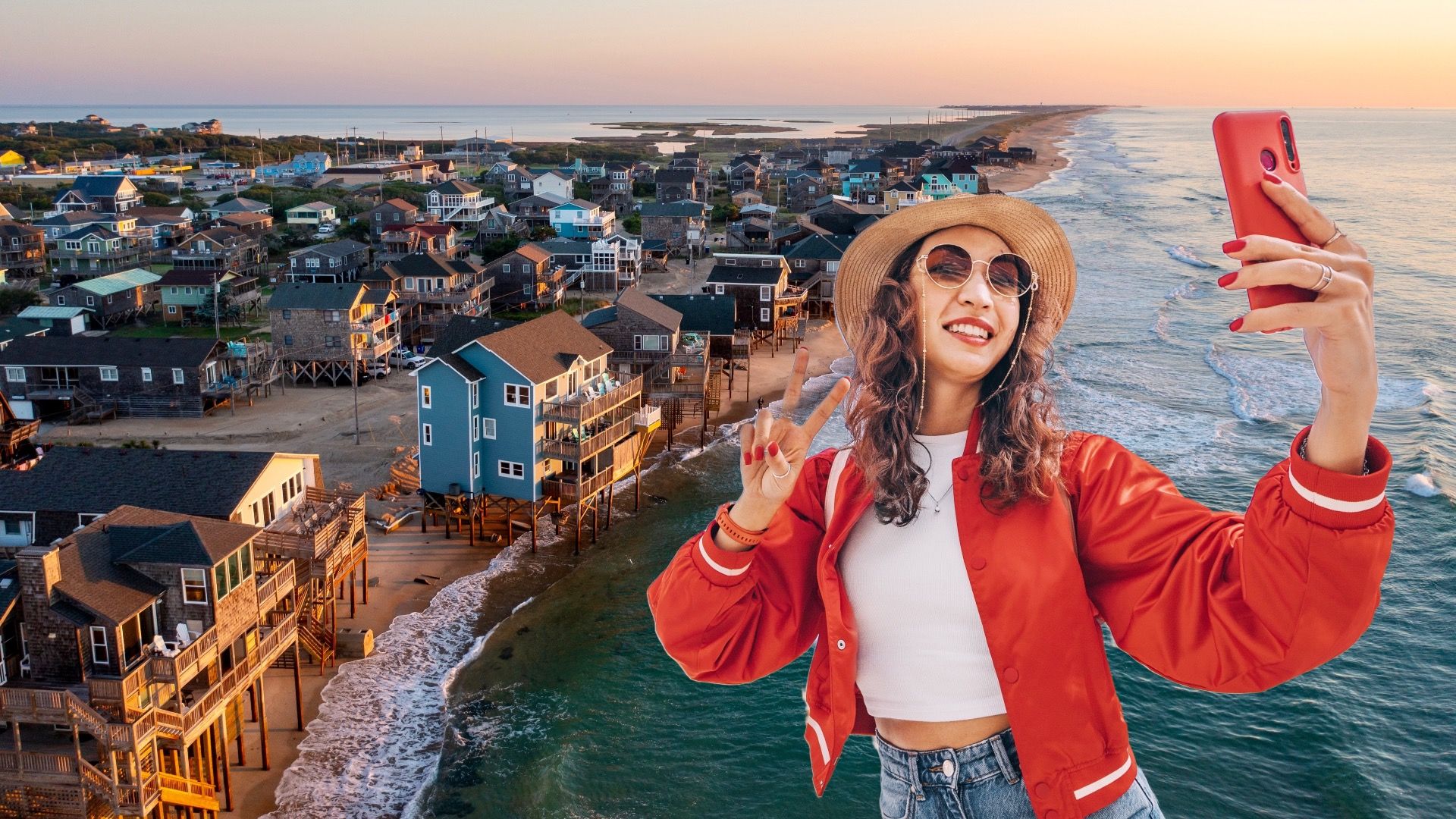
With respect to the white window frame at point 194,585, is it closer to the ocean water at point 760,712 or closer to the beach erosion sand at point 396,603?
the beach erosion sand at point 396,603

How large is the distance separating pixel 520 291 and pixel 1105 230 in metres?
60.4

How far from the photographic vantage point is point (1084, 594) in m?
3.83

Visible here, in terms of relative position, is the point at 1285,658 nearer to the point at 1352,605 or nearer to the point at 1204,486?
the point at 1352,605

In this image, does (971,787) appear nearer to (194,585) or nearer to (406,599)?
(194,585)

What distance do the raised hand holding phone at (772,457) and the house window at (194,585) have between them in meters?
18.2

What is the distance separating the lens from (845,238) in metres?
75.1

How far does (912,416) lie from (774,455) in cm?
73

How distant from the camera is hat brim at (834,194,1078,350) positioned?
14.1 ft

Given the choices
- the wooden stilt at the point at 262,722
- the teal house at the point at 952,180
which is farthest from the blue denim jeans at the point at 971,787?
the teal house at the point at 952,180

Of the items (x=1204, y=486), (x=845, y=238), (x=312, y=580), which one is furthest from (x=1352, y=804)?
(x=845, y=238)

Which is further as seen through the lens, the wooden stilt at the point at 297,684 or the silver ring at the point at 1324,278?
the wooden stilt at the point at 297,684

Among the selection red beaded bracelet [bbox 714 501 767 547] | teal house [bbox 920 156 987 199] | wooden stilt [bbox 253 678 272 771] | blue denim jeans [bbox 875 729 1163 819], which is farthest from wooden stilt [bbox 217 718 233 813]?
teal house [bbox 920 156 987 199]

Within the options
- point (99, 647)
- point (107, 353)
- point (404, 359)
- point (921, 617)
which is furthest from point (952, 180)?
point (921, 617)

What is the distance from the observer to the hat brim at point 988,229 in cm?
429
